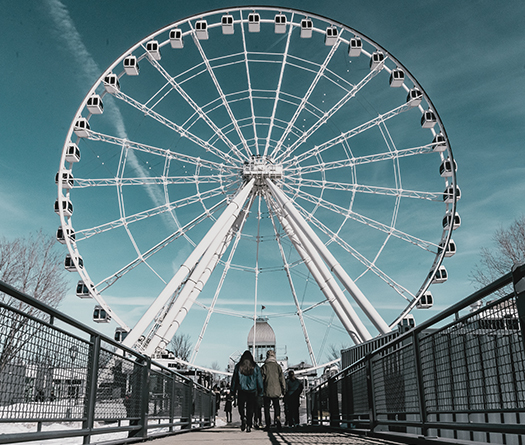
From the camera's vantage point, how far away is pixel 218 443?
589cm

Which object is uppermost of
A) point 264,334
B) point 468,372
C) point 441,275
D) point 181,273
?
point 441,275

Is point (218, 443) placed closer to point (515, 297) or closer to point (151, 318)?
point (515, 297)

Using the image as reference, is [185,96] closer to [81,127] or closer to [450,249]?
[81,127]

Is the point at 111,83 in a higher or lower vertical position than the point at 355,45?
lower

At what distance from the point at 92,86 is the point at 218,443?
17.8 m

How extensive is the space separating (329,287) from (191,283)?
5.16m

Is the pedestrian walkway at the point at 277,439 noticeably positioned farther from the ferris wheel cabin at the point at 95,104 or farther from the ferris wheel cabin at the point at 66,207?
the ferris wheel cabin at the point at 95,104

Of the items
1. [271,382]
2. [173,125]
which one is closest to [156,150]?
[173,125]

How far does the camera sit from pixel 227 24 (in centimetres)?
2170

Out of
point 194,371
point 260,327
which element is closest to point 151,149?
point 194,371

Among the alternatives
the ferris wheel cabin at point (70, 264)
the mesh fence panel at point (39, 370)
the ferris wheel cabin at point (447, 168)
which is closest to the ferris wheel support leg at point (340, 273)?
the ferris wheel cabin at point (447, 168)

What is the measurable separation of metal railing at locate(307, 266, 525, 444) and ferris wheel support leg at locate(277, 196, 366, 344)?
11510 mm

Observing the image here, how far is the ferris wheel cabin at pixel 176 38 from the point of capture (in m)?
21.4

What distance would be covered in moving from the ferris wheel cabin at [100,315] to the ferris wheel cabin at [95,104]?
791 cm
